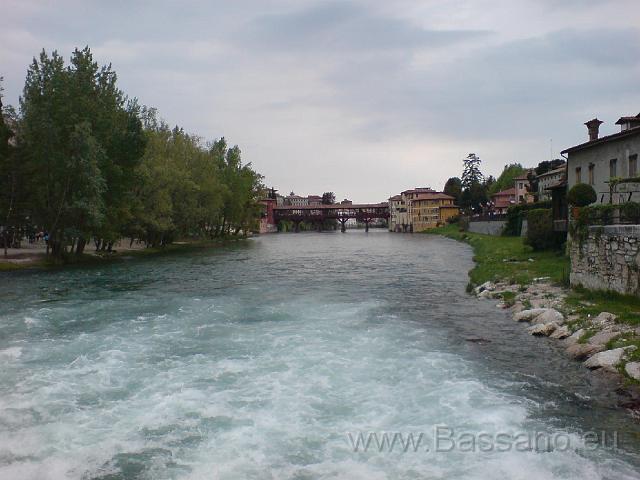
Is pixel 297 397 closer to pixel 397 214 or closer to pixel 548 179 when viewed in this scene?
pixel 548 179

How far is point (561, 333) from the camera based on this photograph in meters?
14.0

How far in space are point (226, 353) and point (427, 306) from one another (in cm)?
985

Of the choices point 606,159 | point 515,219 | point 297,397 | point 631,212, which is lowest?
point 297,397

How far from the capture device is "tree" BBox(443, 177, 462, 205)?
148m

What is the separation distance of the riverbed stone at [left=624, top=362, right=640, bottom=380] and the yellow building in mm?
123493

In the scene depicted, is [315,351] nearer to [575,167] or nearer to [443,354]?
[443,354]

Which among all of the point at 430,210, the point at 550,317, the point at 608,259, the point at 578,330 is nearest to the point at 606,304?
the point at 550,317

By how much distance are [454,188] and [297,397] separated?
150554 millimetres

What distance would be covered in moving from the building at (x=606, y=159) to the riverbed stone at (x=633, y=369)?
55.2 feet

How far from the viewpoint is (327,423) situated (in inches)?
352

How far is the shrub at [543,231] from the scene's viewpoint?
107 ft

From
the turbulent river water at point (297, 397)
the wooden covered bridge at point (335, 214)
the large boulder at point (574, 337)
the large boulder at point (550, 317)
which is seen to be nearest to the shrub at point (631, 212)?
the large boulder at point (550, 317)

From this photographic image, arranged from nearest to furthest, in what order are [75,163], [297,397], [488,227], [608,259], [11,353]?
[297,397] → [11,353] → [608,259] → [75,163] → [488,227]

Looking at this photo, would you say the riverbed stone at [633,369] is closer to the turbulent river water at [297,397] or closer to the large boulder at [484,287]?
the turbulent river water at [297,397]
